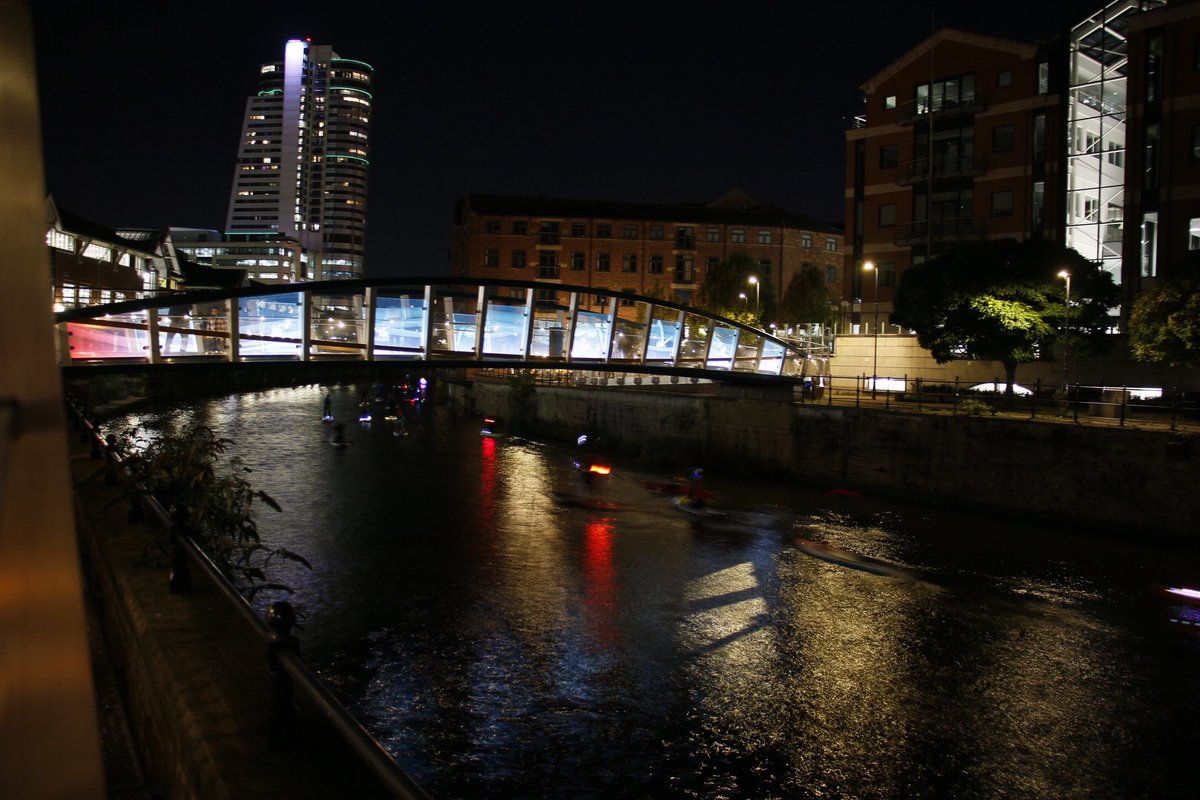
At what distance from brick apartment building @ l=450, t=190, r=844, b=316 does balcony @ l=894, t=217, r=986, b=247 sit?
32.8 meters

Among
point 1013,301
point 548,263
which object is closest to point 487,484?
point 1013,301

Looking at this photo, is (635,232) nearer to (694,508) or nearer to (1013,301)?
(1013,301)

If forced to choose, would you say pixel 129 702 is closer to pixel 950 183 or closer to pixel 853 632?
pixel 853 632

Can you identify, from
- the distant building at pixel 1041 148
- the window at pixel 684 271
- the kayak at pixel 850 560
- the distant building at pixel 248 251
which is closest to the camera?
the kayak at pixel 850 560

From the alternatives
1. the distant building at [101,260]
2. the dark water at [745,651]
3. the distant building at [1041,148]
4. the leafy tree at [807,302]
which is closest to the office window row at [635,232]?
the leafy tree at [807,302]

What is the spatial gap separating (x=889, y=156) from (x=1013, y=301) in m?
17.3

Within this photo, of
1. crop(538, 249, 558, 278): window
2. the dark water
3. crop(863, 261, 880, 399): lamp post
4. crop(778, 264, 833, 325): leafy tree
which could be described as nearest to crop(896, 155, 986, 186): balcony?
crop(863, 261, 880, 399): lamp post

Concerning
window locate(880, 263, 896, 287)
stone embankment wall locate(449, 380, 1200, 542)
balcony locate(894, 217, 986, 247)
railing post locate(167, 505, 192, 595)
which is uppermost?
balcony locate(894, 217, 986, 247)

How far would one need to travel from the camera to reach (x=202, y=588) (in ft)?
22.9

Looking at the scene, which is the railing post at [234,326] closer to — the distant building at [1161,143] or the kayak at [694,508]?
the kayak at [694,508]

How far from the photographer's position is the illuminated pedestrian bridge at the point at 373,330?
17047 mm

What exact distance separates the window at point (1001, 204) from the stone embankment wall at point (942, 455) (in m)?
17.0

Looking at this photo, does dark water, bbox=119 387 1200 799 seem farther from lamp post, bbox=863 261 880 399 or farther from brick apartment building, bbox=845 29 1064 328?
brick apartment building, bbox=845 29 1064 328

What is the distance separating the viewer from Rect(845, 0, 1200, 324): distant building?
119 ft
